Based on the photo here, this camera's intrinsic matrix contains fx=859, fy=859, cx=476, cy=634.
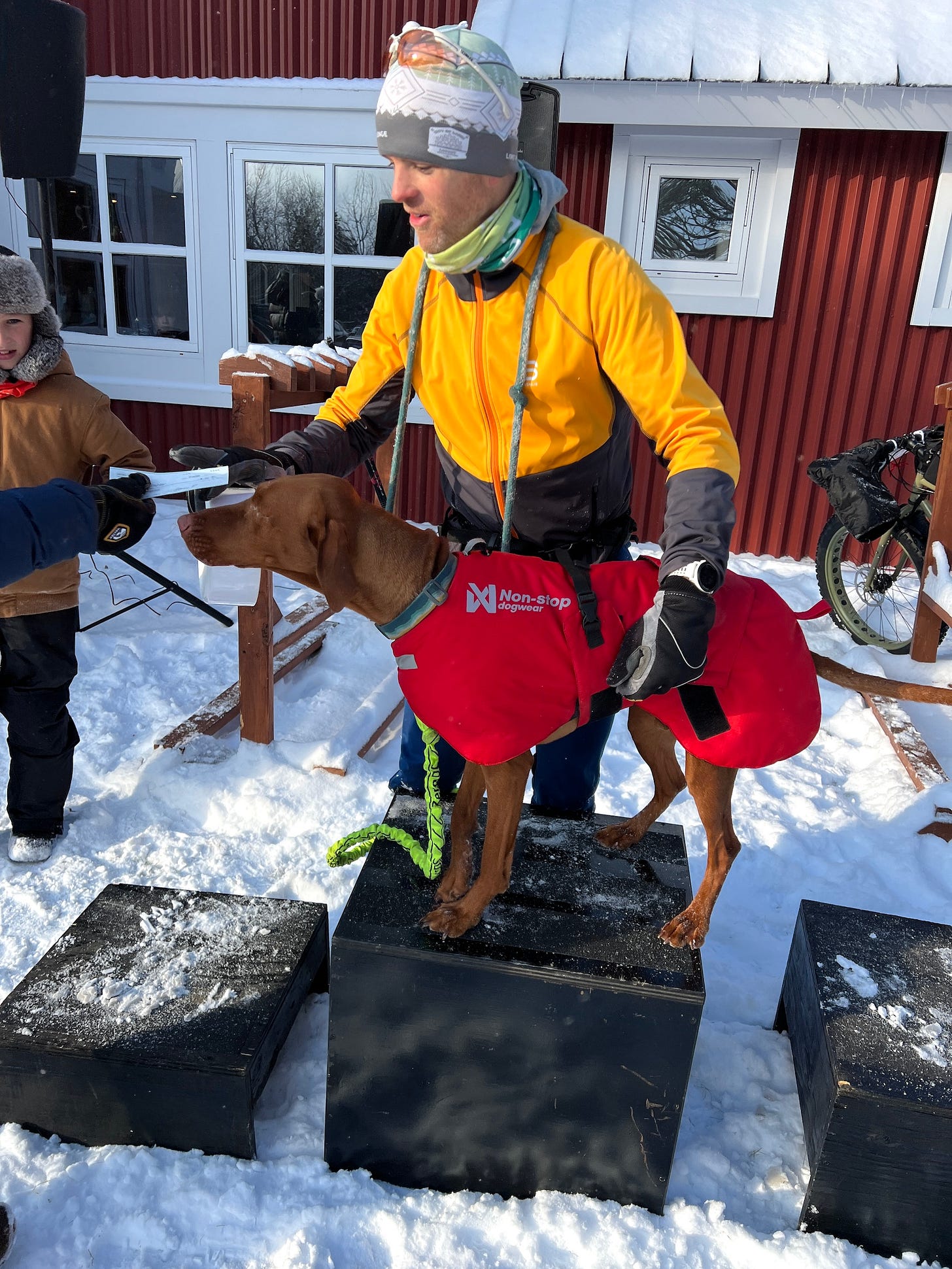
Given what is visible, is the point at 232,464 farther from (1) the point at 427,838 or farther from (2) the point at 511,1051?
(2) the point at 511,1051

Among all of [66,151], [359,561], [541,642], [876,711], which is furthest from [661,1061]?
[66,151]

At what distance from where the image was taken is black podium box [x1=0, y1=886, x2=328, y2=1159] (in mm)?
1914

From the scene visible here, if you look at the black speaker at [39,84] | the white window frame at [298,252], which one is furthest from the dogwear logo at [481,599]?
the white window frame at [298,252]

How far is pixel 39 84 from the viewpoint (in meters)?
4.93

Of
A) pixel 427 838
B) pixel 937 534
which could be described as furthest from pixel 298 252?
pixel 427 838

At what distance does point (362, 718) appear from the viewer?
4.18 metres

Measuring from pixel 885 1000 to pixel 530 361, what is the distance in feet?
5.80

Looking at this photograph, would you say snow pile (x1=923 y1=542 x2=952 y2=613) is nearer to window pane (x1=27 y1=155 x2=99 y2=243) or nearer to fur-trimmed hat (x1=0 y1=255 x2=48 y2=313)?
fur-trimmed hat (x1=0 y1=255 x2=48 y2=313)

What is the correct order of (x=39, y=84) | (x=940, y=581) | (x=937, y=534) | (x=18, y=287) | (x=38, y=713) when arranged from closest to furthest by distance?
(x=18, y=287) < (x=38, y=713) < (x=940, y=581) < (x=937, y=534) < (x=39, y=84)

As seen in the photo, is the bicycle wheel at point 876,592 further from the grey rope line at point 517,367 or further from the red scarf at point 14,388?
the red scarf at point 14,388

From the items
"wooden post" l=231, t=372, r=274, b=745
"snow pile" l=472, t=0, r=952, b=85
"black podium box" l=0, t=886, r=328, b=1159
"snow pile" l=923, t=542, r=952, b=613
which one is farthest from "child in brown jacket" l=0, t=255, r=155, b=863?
"snow pile" l=472, t=0, r=952, b=85

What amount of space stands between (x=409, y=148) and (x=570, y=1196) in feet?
7.74

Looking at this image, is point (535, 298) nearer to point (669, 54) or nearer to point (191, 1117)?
point (191, 1117)

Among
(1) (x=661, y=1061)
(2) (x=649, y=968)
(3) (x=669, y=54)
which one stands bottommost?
(1) (x=661, y=1061)
